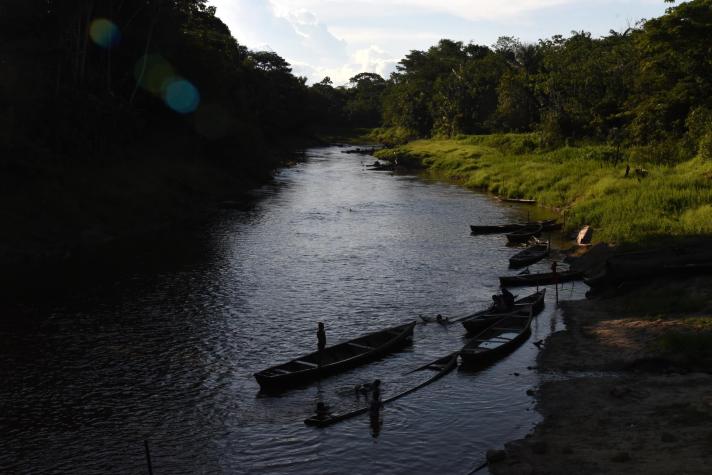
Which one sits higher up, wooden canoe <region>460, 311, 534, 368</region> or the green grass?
the green grass

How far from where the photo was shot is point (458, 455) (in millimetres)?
20375

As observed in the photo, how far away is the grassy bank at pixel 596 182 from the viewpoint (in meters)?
44.5

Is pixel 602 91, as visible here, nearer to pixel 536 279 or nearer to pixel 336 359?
pixel 536 279

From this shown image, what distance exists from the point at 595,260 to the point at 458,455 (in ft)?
83.6

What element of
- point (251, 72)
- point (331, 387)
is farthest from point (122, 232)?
point (251, 72)

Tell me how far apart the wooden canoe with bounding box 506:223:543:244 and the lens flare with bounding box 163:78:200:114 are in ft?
145

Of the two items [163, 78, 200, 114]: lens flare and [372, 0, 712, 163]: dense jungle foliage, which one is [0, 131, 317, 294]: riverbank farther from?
[372, 0, 712, 163]: dense jungle foliage

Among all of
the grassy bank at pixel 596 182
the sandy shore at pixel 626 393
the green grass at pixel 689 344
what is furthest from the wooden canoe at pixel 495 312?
the grassy bank at pixel 596 182

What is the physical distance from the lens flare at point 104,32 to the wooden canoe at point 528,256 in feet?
146

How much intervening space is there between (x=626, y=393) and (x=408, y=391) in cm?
759

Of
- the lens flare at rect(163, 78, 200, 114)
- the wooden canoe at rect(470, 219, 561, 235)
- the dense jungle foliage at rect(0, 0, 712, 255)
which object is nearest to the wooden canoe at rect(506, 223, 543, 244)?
the wooden canoe at rect(470, 219, 561, 235)

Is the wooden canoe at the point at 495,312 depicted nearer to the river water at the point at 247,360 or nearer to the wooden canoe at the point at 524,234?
the river water at the point at 247,360

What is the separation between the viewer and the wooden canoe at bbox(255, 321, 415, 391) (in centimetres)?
2522

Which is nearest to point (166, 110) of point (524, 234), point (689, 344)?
point (524, 234)
